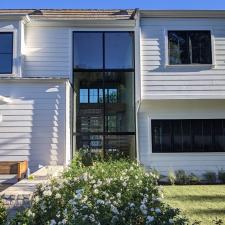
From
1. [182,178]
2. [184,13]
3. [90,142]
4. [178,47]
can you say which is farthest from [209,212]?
[184,13]

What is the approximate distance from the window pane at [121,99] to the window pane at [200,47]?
2.54 m

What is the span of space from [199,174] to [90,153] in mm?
4146

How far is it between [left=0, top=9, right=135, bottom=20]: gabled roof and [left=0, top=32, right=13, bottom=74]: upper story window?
4.62 ft

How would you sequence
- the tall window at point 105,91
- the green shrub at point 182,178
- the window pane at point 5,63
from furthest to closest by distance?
the tall window at point 105,91 < the window pane at point 5,63 < the green shrub at point 182,178

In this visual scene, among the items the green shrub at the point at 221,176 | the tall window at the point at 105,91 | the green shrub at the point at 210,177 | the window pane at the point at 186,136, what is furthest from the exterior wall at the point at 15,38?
the green shrub at the point at 221,176

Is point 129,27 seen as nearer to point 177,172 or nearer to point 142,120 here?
point 142,120

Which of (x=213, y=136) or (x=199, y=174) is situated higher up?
(x=213, y=136)

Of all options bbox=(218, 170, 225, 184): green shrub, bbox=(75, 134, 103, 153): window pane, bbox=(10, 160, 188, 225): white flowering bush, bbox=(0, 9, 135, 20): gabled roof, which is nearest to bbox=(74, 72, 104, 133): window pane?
bbox=(75, 134, 103, 153): window pane

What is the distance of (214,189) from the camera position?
11727mm

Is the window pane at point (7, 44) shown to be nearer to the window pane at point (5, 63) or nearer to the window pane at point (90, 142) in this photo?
the window pane at point (5, 63)

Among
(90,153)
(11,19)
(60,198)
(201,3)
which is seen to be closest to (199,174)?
(90,153)

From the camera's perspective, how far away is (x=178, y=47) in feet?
50.0

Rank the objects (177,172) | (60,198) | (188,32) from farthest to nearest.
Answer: (188,32) < (177,172) < (60,198)

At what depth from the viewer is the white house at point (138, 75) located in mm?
14797
